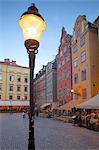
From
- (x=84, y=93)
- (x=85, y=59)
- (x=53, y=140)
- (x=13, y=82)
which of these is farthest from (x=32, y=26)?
(x=13, y=82)

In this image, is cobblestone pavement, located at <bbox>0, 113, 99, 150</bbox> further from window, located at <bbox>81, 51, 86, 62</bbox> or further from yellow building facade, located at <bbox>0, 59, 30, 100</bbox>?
yellow building facade, located at <bbox>0, 59, 30, 100</bbox>

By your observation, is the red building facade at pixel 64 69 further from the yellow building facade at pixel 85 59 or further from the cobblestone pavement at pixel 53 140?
the cobblestone pavement at pixel 53 140

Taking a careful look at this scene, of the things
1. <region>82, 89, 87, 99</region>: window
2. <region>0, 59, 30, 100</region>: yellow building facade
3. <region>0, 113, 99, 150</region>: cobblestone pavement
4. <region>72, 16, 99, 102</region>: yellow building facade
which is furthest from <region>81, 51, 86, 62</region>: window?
<region>0, 59, 30, 100</region>: yellow building facade

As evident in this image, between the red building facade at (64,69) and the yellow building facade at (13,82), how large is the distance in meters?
27.8

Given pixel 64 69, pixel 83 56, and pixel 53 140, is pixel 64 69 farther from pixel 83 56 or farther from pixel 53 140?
pixel 53 140

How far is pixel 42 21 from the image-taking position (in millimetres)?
5402

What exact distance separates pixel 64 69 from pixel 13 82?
111 feet

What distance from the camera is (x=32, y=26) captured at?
523cm

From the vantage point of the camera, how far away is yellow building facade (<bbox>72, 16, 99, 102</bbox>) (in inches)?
1347

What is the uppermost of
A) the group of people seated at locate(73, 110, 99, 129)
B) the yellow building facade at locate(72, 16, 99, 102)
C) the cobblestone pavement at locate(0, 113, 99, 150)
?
the yellow building facade at locate(72, 16, 99, 102)

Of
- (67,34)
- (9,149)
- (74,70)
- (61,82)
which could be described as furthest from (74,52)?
(9,149)

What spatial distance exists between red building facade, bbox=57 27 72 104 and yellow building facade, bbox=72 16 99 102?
462cm

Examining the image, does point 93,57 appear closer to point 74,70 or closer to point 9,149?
point 74,70

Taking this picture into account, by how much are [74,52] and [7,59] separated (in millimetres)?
48792
